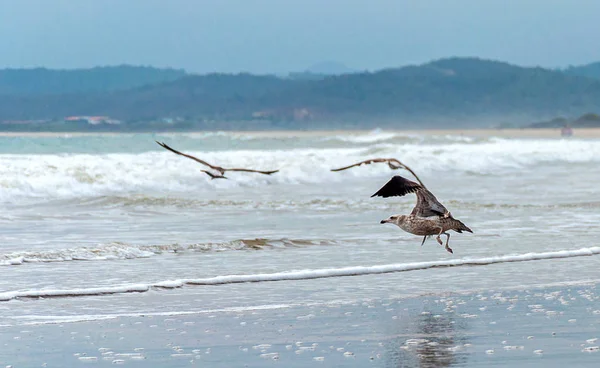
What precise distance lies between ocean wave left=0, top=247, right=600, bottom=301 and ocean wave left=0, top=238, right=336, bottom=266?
2.03m

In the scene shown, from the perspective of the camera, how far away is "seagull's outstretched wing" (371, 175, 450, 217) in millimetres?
9656

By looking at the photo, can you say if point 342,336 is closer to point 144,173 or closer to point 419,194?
point 419,194

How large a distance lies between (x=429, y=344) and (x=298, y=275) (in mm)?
3290

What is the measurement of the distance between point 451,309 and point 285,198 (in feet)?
42.2

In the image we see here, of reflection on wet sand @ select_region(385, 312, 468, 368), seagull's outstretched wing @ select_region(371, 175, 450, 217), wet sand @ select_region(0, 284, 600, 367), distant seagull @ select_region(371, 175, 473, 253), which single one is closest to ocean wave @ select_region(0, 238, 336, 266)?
wet sand @ select_region(0, 284, 600, 367)

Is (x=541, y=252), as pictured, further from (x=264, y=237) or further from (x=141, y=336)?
(x=141, y=336)

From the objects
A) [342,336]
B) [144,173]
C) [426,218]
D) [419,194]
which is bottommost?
[342,336]

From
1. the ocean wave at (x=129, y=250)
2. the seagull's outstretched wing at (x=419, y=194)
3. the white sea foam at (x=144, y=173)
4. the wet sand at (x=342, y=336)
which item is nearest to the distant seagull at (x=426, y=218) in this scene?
the seagull's outstretched wing at (x=419, y=194)

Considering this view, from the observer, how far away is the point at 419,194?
10.0m

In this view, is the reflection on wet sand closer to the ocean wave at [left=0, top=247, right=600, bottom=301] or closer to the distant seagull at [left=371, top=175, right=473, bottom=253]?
the distant seagull at [left=371, top=175, right=473, bottom=253]

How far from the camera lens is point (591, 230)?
14672 mm

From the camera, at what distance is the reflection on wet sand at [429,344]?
6850 millimetres

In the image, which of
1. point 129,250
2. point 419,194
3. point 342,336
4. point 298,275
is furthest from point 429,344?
point 129,250

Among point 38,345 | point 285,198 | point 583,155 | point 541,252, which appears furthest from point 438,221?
Answer: point 583,155
